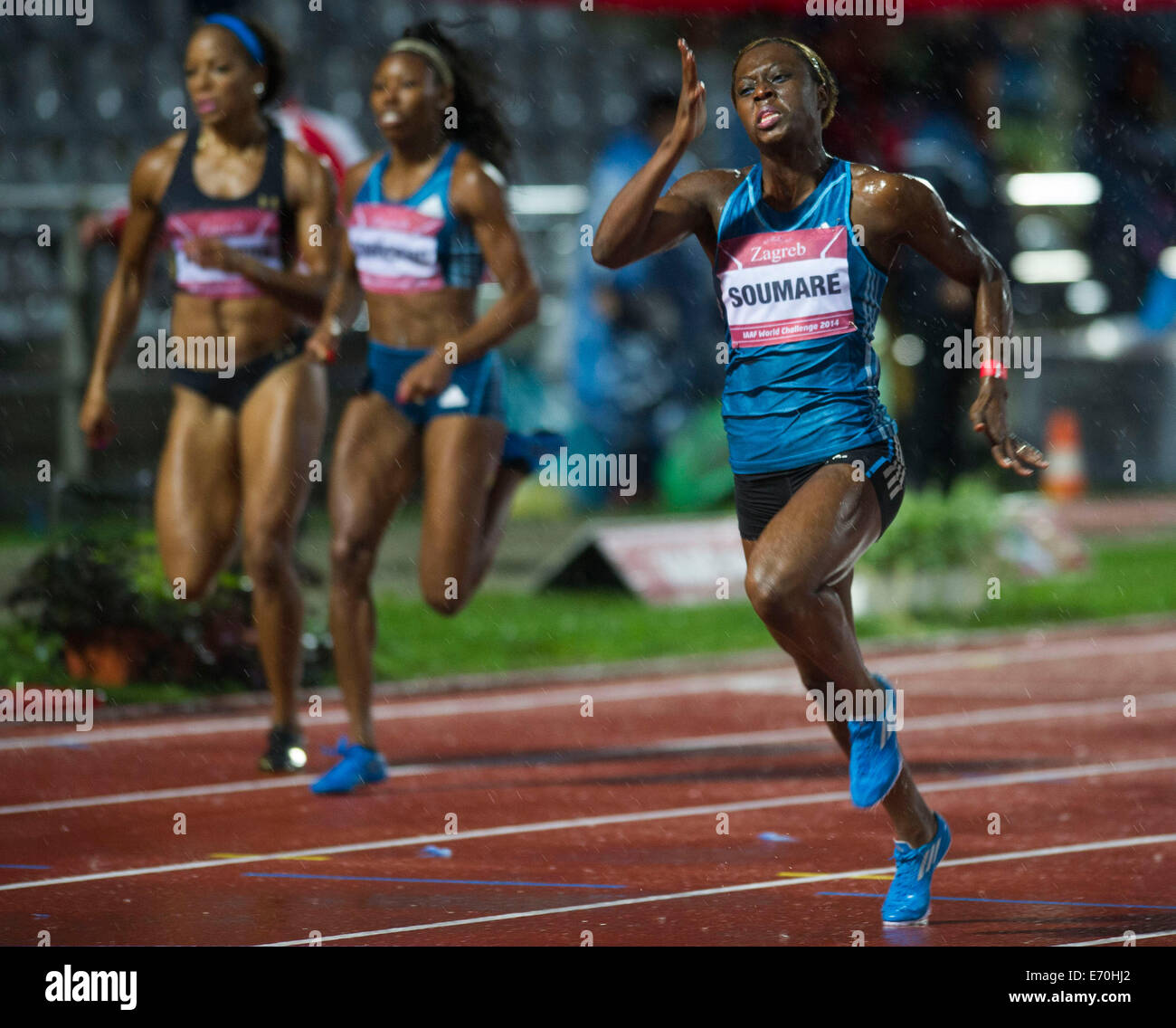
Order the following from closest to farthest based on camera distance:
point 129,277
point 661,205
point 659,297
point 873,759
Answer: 1. point 873,759
2. point 661,205
3. point 129,277
4. point 659,297

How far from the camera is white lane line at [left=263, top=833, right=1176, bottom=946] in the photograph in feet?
Answer: 17.0

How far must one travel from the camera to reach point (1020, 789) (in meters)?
7.57

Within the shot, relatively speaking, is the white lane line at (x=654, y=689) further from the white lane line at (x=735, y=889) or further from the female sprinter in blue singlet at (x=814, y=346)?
the female sprinter in blue singlet at (x=814, y=346)

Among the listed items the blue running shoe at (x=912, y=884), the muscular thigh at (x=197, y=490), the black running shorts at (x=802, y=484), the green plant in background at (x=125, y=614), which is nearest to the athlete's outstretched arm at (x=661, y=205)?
the black running shorts at (x=802, y=484)

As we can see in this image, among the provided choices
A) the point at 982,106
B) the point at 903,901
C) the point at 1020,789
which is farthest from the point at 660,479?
the point at 903,901

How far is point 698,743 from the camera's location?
8.87m

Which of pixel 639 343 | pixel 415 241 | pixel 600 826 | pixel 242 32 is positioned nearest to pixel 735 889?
pixel 600 826

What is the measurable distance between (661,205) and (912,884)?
1.93m

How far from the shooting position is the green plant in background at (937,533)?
1277cm

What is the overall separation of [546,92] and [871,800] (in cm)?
1863

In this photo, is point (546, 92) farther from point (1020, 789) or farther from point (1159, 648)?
point (1020, 789)

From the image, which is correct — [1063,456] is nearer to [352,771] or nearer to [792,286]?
[352,771]
